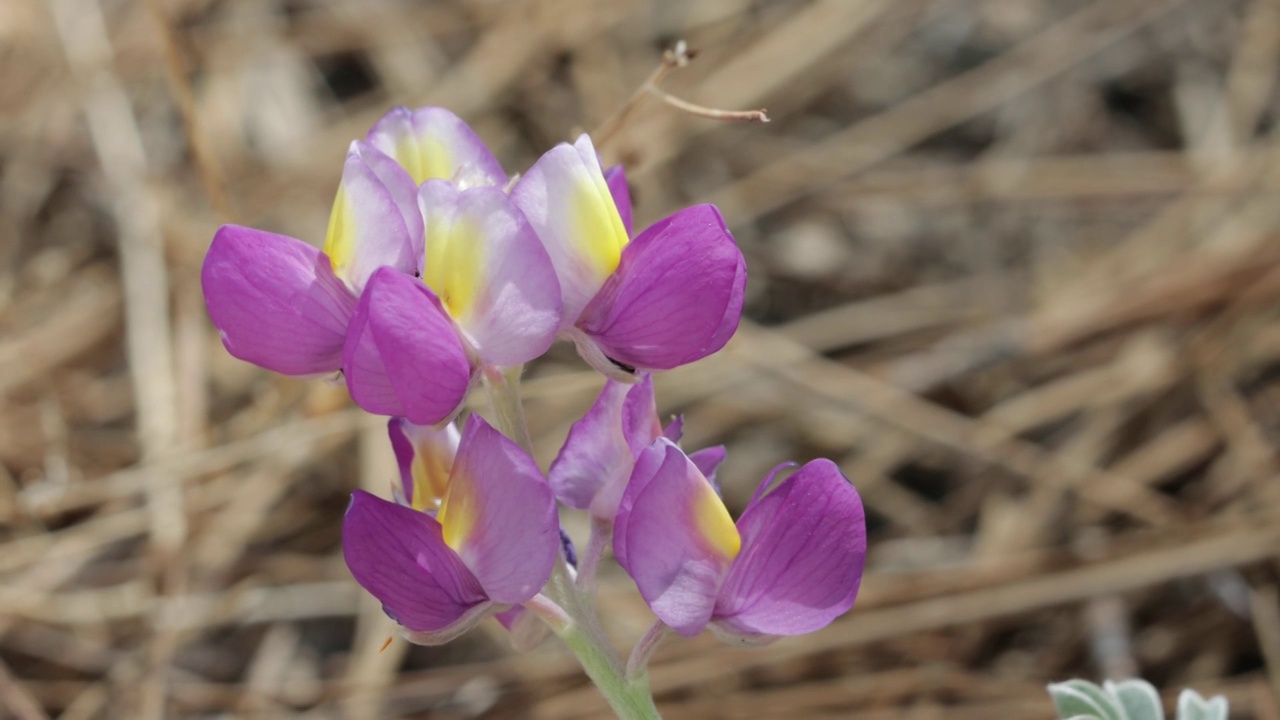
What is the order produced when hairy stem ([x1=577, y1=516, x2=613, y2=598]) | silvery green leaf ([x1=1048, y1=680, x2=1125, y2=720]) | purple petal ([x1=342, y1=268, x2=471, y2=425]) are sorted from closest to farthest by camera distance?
purple petal ([x1=342, y1=268, x2=471, y2=425]) < hairy stem ([x1=577, y1=516, x2=613, y2=598]) < silvery green leaf ([x1=1048, y1=680, x2=1125, y2=720])

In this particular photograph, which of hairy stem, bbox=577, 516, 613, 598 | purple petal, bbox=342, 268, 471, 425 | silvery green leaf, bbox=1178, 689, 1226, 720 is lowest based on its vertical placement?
silvery green leaf, bbox=1178, 689, 1226, 720

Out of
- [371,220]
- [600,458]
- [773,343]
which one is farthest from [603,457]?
[773,343]

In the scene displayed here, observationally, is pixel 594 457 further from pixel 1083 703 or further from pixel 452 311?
pixel 1083 703

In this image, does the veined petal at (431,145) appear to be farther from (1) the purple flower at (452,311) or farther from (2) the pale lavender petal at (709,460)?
(2) the pale lavender petal at (709,460)

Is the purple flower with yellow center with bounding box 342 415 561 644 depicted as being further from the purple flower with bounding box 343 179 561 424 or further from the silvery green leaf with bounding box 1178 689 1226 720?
the silvery green leaf with bounding box 1178 689 1226 720

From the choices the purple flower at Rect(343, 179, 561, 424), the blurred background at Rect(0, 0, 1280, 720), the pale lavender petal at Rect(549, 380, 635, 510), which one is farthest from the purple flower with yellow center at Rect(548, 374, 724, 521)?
the blurred background at Rect(0, 0, 1280, 720)

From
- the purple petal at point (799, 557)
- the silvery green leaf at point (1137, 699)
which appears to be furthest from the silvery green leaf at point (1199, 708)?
the purple petal at point (799, 557)
